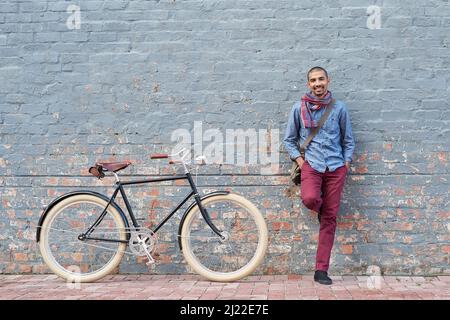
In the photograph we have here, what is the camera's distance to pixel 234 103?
6.43m

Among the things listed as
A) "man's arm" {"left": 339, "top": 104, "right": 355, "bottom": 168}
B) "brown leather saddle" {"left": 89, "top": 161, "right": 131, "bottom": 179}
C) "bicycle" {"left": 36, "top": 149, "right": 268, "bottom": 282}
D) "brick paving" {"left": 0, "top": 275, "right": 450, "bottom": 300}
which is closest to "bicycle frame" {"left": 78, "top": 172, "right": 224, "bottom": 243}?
"bicycle" {"left": 36, "top": 149, "right": 268, "bottom": 282}

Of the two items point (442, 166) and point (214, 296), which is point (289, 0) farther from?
point (214, 296)

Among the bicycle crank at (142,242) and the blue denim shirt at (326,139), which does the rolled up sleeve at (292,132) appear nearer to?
the blue denim shirt at (326,139)

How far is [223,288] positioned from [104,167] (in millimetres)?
1469

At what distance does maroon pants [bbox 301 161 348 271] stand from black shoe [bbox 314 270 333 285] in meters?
0.04

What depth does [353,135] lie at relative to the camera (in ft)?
20.9

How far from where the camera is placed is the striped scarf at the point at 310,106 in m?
6.07

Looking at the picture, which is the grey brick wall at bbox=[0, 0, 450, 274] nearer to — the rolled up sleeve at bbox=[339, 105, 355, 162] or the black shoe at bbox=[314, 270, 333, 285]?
the rolled up sleeve at bbox=[339, 105, 355, 162]

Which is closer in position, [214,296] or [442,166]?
[214,296]

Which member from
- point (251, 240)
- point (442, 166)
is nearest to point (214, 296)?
point (251, 240)

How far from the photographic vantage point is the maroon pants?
601 centimetres

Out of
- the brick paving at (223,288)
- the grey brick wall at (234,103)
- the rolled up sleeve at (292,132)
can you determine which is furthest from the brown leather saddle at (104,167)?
the rolled up sleeve at (292,132)

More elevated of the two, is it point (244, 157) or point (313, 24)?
point (313, 24)

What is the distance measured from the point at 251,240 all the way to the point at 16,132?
2.42 metres
